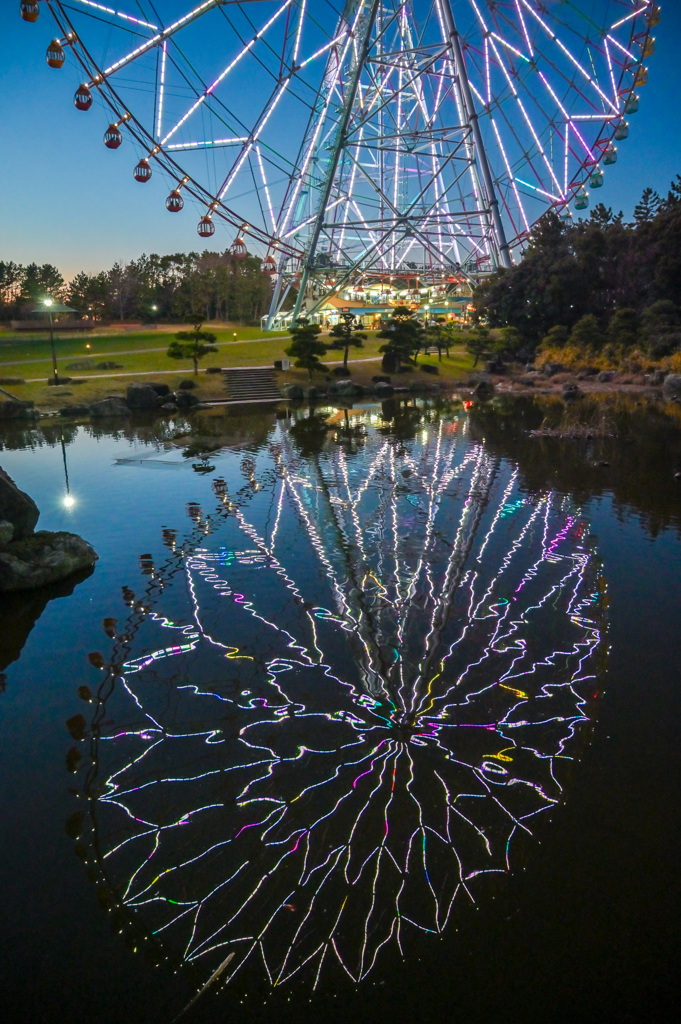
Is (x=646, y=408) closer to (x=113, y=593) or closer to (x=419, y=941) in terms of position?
(x=113, y=593)

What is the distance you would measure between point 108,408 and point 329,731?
22.9 metres

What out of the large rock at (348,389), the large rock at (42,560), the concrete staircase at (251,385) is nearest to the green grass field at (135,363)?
the concrete staircase at (251,385)

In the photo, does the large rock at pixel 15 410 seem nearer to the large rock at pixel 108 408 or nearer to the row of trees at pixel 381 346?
the large rock at pixel 108 408

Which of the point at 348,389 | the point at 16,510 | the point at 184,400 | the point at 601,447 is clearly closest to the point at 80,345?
the point at 184,400

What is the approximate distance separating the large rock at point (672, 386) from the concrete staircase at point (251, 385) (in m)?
16.9

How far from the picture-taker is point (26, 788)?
4.61 m

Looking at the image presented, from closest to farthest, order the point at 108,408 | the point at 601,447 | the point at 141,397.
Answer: the point at 601,447 < the point at 108,408 < the point at 141,397

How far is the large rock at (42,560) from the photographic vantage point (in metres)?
8.27

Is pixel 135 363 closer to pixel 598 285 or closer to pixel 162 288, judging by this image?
pixel 598 285

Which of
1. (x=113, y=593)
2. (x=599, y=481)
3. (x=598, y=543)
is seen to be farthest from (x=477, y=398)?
(x=113, y=593)

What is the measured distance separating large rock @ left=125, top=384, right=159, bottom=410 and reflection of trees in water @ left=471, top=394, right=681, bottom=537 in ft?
43.6

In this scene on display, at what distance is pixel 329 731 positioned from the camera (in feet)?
17.0

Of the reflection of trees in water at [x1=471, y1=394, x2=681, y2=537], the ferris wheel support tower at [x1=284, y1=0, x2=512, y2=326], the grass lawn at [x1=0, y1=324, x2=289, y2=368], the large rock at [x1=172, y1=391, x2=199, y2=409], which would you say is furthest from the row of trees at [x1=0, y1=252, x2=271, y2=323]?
the reflection of trees in water at [x1=471, y1=394, x2=681, y2=537]

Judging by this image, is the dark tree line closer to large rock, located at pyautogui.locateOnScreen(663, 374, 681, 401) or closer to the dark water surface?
large rock, located at pyautogui.locateOnScreen(663, 374, 681, 401)
